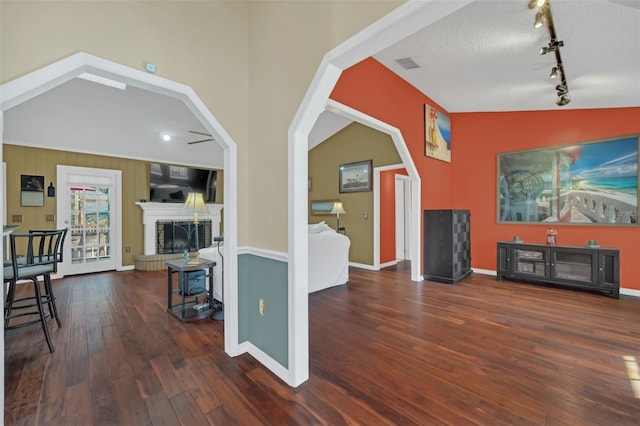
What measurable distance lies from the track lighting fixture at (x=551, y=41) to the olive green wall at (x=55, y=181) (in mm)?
6852

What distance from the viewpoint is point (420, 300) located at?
12.6 feet

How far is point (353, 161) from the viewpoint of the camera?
6434mm

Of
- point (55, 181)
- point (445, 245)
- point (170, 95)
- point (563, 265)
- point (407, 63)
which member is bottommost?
point (563, 265)

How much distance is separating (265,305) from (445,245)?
3.52 meters

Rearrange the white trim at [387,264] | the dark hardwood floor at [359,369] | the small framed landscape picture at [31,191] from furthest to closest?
the white trim at [387,264] < the small framed landscape picture at [31,191] < the dark hardwood floor at [359,369]

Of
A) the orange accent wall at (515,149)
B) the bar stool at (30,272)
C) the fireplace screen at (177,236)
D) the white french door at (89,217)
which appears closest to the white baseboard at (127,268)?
the white french door at (89,217)

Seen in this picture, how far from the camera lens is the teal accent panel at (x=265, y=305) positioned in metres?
2.13

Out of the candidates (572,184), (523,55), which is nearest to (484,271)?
(572,184)

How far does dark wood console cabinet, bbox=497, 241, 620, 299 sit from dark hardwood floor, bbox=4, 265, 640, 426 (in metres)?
0.39

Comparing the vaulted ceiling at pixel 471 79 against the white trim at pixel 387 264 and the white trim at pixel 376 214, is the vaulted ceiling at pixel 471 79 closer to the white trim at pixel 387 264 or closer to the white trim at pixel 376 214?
the white trim at pixel 376 214

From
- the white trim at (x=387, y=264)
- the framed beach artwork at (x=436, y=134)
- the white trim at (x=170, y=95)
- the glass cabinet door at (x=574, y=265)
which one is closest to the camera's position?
the white trim at (x=170, y=95)

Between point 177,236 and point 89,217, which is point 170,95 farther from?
point 177,236

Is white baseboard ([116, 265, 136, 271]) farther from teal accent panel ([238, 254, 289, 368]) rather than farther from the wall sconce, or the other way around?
teal accent panel ([238, 254, 289, 368])

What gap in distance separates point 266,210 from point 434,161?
13.2 ft
